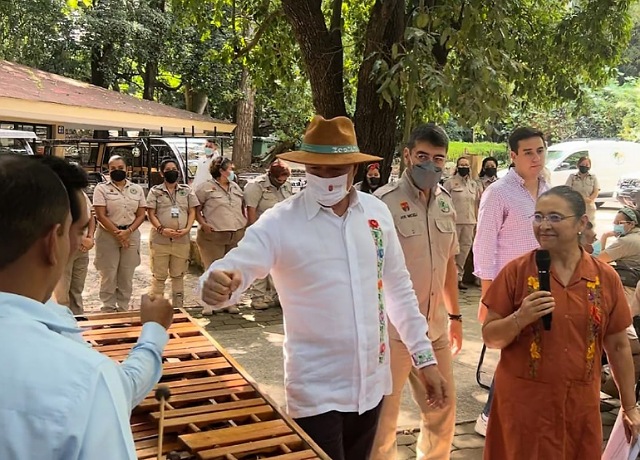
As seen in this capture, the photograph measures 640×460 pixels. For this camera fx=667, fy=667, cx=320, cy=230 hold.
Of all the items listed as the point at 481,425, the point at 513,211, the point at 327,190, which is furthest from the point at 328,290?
the point at 481,425

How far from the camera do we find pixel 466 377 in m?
5.75

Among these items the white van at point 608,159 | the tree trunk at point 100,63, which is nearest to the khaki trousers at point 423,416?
the tree trunk at point 100,63

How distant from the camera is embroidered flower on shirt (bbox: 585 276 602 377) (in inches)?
115

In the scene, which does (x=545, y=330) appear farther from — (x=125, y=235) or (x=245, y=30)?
(x=245, y=30)

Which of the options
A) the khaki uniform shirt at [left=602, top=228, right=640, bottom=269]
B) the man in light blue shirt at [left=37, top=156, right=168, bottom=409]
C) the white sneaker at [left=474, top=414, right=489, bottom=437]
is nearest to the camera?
the man in light blue shirt at [left=37, top=156, right=168, bottom=409]

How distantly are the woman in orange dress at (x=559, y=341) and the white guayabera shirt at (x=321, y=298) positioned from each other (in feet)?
2.17

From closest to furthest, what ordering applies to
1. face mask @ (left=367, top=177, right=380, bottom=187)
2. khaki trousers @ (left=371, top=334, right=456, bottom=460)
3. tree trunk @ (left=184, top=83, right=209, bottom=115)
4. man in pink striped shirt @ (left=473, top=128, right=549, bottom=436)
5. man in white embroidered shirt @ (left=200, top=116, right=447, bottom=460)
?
man in white embroidered shirt @ (left=200, top=116, right=447, bottom=460)
khaki trousers @ (left=371, top=334, right=456, bottom=460)
man in pink striped shirt @ (left=473, top=128, right=549, bottom=436)
face mask @ (left=367, top=177, right=380, bottom=187)
tree trunk @ (left=184, top=83, right=209, bottom=115)

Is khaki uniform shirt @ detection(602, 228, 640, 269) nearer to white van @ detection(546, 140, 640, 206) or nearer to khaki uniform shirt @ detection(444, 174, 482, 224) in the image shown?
khaki uniform shirt @ detection(444, 174, 482, 224)

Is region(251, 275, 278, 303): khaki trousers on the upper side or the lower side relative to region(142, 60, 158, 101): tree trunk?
lower

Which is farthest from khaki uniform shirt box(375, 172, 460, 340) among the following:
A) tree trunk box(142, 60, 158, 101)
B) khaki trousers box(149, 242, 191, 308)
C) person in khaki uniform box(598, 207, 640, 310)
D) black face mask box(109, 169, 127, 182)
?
tree trunk box(142, 60, 158, 101)

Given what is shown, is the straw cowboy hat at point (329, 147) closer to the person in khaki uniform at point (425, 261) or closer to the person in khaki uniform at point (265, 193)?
the person in khaki uniform at point (425, 261)

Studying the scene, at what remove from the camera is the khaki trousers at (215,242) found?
8.10 metres

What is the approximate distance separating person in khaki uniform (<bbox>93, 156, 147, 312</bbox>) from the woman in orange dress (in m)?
5.26

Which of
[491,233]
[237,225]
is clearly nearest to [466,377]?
[491,233]
